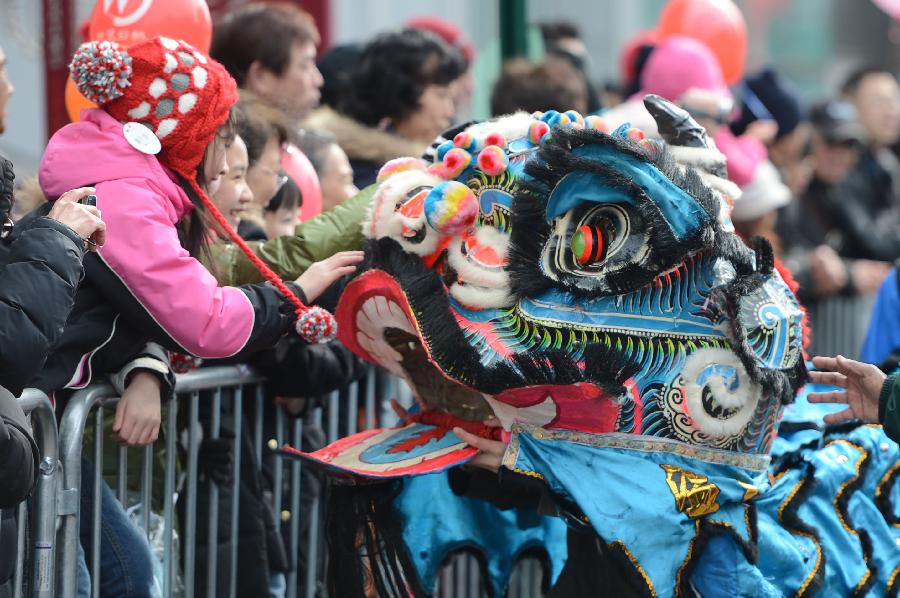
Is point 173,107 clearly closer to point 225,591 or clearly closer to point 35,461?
point 35,461

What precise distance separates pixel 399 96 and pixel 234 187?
1691 mm

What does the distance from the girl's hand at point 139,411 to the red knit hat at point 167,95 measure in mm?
375

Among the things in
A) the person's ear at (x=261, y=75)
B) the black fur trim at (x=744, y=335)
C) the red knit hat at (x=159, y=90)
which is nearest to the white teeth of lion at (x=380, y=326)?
the red knit hat at (x=159, y=90)

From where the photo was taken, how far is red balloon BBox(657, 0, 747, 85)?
7098 mm

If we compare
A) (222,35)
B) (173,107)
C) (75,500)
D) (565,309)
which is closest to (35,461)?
(75,500)

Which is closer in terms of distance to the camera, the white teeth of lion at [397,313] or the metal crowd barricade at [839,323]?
the white teeth of lion at [397,313]

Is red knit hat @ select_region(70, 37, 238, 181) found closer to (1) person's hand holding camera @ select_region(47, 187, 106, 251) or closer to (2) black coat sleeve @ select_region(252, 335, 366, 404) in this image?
(1) person's hand holding camera @ select_region(47, 187, 106, 251)

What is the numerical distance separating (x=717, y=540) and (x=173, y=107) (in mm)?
1603

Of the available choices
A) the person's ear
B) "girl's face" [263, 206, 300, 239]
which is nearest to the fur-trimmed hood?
the person's ear

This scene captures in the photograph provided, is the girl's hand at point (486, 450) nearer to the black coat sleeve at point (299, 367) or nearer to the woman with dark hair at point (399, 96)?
the black coat sleeve at point (299, 367)

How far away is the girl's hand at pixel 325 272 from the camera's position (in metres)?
3.66

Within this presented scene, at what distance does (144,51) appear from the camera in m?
3.48

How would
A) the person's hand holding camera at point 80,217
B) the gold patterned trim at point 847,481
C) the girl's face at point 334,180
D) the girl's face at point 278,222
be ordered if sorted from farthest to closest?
the girl's face at point 334,180 → the girl's face at point 278,222 → the gold patterned trim at point 847,481 → the person's hand holding camera at point 80,217

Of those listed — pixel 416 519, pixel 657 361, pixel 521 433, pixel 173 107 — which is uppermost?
pixel 173 107
